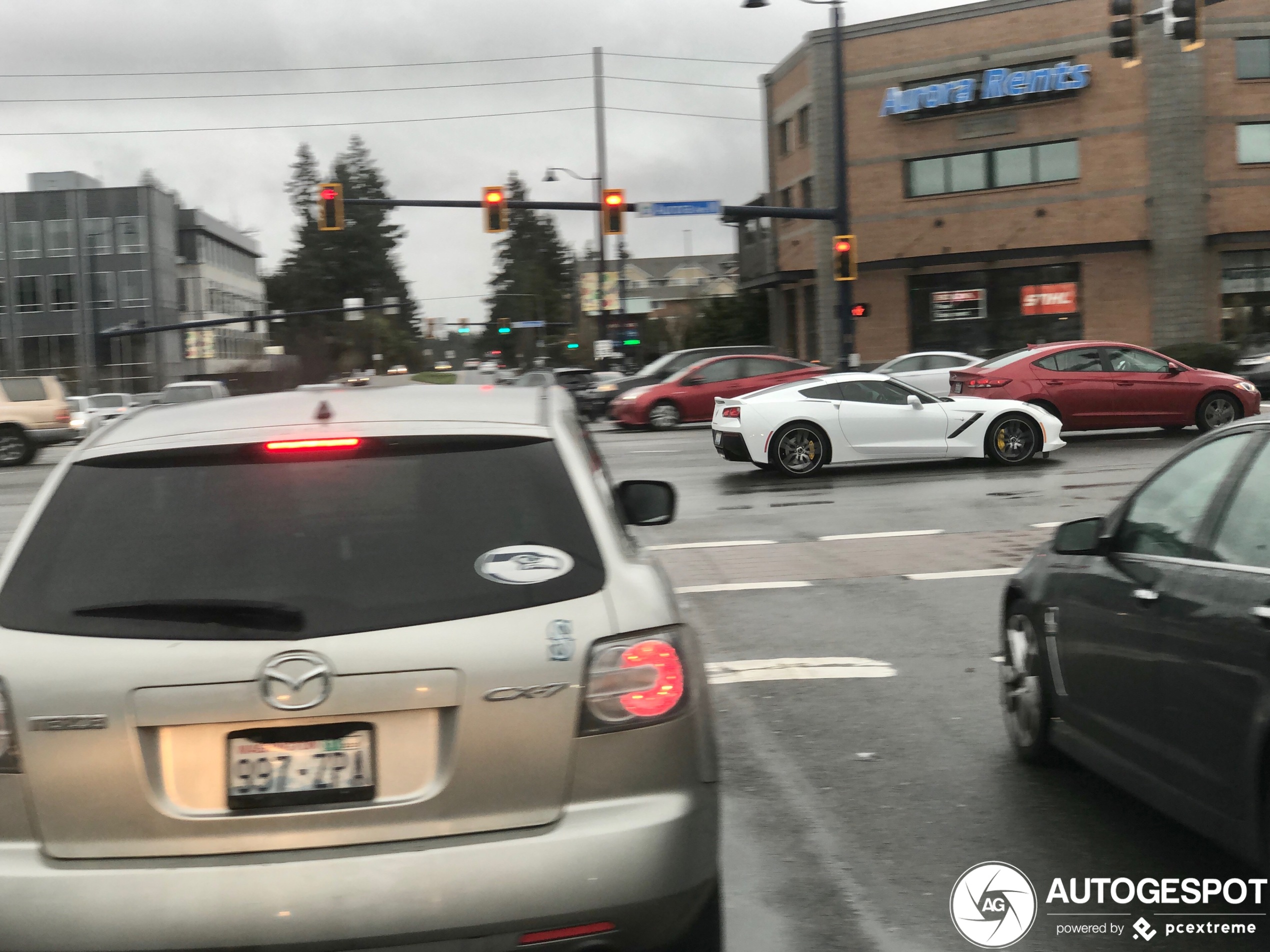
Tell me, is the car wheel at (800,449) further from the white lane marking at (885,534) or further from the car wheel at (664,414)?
the car wheel at (664,414)

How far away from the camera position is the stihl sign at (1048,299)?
43.1 m

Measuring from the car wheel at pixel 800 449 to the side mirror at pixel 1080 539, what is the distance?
13197 mm

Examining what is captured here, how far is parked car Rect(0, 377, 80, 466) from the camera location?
26.5 m

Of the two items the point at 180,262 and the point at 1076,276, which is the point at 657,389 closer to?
the point at 1076,276

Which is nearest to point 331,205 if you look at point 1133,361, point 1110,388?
point 1110,388

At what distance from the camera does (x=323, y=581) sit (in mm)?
3008

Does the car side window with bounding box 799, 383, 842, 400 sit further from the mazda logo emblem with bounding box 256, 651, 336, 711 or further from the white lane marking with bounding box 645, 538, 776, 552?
the mazda logo emblem with bounding box 256, 651, 336, 711

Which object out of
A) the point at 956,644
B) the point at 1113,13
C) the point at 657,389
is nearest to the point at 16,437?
the point at 657,389

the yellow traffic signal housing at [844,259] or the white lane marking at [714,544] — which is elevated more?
the yellow traffic signal housing at [844,259]

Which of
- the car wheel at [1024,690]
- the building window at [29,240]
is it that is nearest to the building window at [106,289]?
the building window at [29,240]

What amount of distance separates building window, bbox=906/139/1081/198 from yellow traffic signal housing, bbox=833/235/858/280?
14.1 metres

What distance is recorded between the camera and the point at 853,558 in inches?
442

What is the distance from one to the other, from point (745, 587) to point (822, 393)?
8.54 m

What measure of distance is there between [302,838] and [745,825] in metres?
2.34
